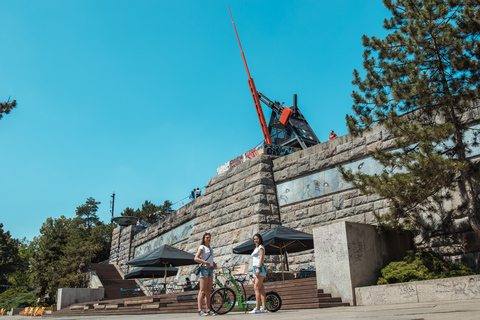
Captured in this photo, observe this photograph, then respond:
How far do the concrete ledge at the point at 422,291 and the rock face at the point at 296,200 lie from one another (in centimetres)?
285

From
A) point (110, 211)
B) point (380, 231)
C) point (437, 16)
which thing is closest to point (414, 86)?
point (437, 16)

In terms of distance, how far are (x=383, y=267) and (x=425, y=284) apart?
2053mm

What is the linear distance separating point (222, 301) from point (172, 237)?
16.4 metres

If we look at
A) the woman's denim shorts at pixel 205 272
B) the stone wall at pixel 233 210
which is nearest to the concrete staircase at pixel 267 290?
the woman's denim shorts at pixel 205 272

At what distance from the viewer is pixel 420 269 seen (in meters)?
8.62

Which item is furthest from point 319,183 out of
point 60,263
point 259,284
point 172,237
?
point 60,263

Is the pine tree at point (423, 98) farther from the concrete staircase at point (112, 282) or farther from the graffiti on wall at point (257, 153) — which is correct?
the concrete staircase at point (112, 282)

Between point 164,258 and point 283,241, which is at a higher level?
point 283,241

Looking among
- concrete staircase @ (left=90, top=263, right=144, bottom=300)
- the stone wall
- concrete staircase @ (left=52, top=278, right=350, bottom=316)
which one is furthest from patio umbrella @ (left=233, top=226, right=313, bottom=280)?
concrete staircase @ (left=90, top=263, right=144, bottom=300)

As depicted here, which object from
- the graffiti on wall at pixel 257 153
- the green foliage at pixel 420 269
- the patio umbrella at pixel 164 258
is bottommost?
the green foliage at pixel 420 269

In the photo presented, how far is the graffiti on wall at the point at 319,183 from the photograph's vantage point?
523 inches

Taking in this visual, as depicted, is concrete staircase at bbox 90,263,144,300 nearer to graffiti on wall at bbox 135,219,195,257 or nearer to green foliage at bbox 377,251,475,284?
graffiti on wall at bbox 135,219,195,257

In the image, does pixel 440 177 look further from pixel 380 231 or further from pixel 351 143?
pixel 351 143

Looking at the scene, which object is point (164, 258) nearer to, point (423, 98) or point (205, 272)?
point (205, 272)
